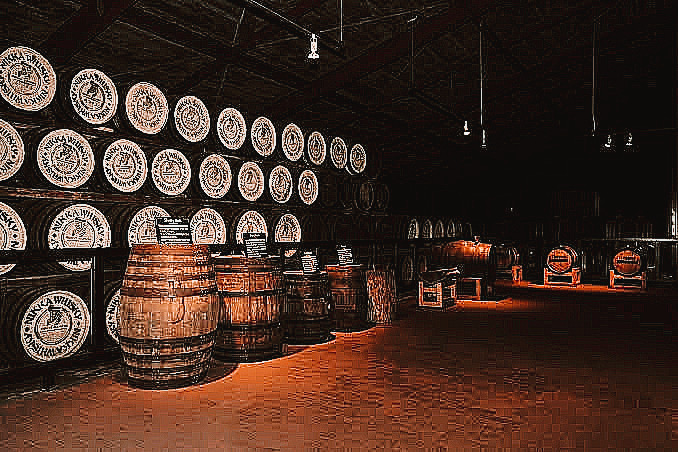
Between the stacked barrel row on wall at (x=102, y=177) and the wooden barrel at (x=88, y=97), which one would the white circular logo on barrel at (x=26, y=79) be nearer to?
the stacked barrel row on wall at (x=102, y=177)

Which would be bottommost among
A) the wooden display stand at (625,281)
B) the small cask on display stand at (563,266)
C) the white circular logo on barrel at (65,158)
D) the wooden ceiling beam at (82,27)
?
the wooden display stand at (625,281)

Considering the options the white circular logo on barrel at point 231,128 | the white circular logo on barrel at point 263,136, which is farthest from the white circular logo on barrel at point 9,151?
the white circular logo on barrel at point 263,136

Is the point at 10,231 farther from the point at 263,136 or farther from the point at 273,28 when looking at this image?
the point at 273,28

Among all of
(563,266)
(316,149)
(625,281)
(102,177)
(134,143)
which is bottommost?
(625,281)

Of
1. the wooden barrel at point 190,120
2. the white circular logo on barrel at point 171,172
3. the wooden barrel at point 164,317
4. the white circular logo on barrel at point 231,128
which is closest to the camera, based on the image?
the wooden barrel at point 164,317

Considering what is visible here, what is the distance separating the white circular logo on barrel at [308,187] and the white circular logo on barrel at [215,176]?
4.67 ft

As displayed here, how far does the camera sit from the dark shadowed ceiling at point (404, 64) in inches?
226

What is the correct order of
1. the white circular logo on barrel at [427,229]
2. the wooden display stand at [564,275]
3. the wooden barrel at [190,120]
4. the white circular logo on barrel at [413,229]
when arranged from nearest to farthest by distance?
the wooden barrel at [190,120] → the white circular logo on barrel at [413,229] → the white circular logo on barrel at [427,229] → the wooden display stand at [564,275]

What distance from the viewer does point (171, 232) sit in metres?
4.02

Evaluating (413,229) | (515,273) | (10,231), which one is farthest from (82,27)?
(515,273)

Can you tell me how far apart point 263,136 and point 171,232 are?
304 centimetres

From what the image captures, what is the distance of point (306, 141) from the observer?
7672 millimetres

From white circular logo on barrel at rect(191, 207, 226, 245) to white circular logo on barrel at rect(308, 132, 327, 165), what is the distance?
1934mm

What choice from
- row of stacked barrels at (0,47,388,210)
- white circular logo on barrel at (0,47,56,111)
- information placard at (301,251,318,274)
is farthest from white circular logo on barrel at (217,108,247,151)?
white circular logo on barrel at (0,47,56,111)
